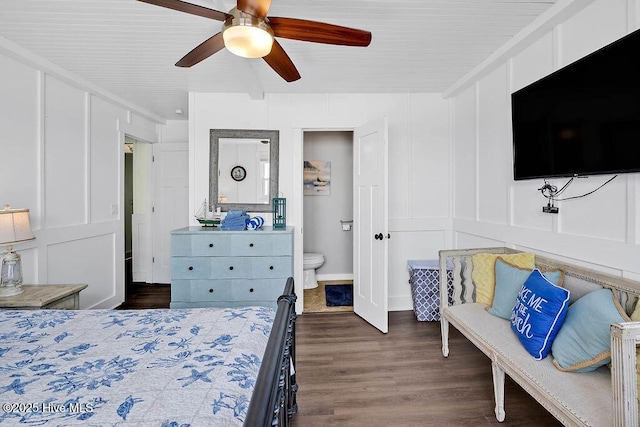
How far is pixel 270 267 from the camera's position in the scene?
3027 mm

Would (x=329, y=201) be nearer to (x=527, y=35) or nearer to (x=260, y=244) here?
(x=260, y=244)

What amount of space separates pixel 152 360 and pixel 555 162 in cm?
244

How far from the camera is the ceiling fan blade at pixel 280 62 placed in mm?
1839

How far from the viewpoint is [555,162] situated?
201 cm

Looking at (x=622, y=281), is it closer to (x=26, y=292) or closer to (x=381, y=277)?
(x=381, y=277)

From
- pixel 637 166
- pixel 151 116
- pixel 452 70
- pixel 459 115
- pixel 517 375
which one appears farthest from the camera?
pixel 151 116

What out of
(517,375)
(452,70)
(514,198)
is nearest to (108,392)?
(517,375)

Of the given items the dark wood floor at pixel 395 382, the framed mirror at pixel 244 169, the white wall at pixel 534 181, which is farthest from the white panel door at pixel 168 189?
the white wall at pixel 534 181

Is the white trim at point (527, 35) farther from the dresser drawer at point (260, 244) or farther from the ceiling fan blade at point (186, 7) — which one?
the dresser drawer at point (260, 244)

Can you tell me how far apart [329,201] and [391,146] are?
1610mm

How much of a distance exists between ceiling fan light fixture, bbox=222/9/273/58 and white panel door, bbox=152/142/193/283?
336cm

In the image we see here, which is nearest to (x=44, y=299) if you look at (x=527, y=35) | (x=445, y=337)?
(x=445, y=337)

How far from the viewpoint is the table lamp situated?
6.98 feet

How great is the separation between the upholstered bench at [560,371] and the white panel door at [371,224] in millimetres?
700
